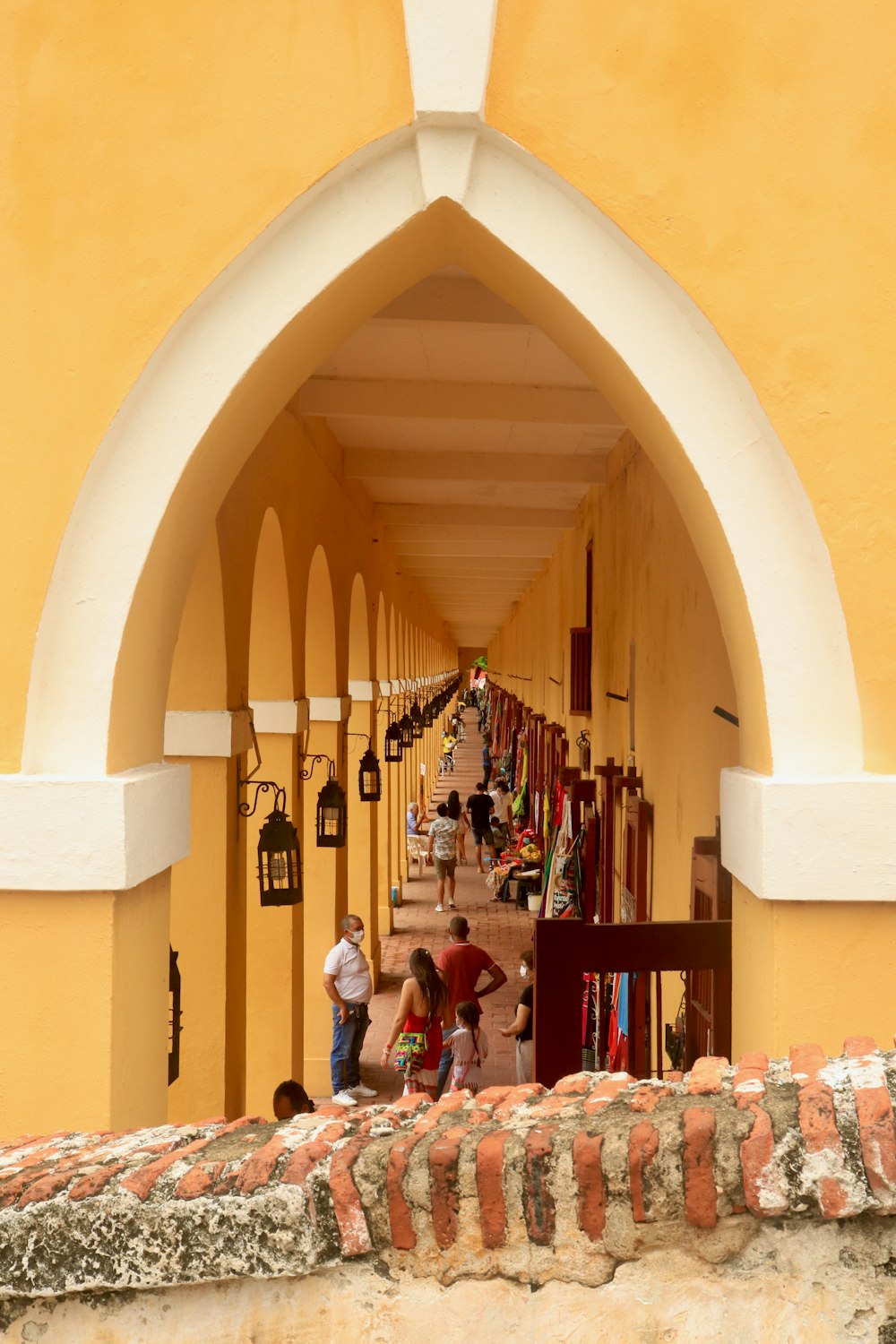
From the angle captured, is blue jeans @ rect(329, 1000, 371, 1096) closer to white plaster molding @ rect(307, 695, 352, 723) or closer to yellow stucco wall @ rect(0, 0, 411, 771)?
white plaster molding @ rect(307, 695, 352, 723)

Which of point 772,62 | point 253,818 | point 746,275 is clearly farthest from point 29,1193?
point 253,818

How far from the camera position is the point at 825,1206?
167cm

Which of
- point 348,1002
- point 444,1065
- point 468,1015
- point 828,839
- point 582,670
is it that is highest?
point 582,670

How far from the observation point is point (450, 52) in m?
3.01

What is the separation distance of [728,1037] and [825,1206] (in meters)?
2.45

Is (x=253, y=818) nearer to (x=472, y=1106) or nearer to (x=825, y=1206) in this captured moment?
(x=472, y=1106)

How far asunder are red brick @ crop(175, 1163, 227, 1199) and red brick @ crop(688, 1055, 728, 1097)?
2.57 ft

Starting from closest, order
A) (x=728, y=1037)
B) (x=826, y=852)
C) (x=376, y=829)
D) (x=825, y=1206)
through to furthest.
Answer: (x=825, y=1206)
(x=826, y=852)
(x=728, y=1037)
(x=376, y=829)

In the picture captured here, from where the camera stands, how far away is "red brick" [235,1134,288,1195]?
1.81 meters

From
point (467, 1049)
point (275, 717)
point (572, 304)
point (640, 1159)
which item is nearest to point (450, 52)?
point (572, 304)

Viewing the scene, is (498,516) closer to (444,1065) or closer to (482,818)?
(444,1065)

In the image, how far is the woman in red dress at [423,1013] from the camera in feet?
24.0

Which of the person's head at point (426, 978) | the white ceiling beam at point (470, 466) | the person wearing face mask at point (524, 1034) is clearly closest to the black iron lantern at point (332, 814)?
the person's head at point (426, 978)

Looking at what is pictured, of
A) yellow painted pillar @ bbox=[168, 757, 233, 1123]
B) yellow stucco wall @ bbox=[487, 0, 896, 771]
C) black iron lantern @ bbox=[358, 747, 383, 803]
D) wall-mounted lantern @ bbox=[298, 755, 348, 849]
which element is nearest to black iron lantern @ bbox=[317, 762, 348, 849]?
wall-mounted lantern @ bbox=[298, 755, 348, 849]
